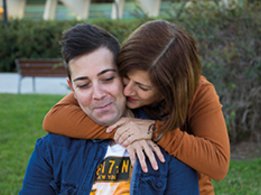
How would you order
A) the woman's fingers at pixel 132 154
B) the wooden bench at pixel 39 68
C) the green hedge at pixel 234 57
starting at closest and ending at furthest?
the woman's fingers at pixel 132 154
the green hedge at pixel 234 57
the wooden bench at pixel 39 68

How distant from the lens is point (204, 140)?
196 cm

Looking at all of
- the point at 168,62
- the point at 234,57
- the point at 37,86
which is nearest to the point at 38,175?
the point at 168,62

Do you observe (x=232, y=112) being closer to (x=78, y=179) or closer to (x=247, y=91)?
(x=247, y=91)

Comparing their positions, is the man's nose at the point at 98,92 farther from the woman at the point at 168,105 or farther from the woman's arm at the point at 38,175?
the woman's arm at the point at 38,175

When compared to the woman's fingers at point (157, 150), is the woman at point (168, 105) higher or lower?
higher

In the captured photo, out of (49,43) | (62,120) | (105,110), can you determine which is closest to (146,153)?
(105,110)

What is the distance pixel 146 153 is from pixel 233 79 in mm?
4120

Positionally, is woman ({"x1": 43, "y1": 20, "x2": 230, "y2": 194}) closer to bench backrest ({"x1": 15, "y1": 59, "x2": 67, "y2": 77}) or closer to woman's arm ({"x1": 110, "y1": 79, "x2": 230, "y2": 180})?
woman's arm ({"x1": 110, "y1": 79, "x2": 230, "y2": 180})

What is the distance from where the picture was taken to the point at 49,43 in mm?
17438

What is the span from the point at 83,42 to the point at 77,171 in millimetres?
525

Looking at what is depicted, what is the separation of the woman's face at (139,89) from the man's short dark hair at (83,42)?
0.42ft

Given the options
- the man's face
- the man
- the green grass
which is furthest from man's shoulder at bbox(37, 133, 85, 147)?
the green grass

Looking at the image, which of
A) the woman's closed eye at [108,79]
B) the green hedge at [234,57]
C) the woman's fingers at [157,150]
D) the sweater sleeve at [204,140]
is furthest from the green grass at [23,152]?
the woman's closed eye at [108,79]

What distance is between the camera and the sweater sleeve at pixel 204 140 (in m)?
1.90
